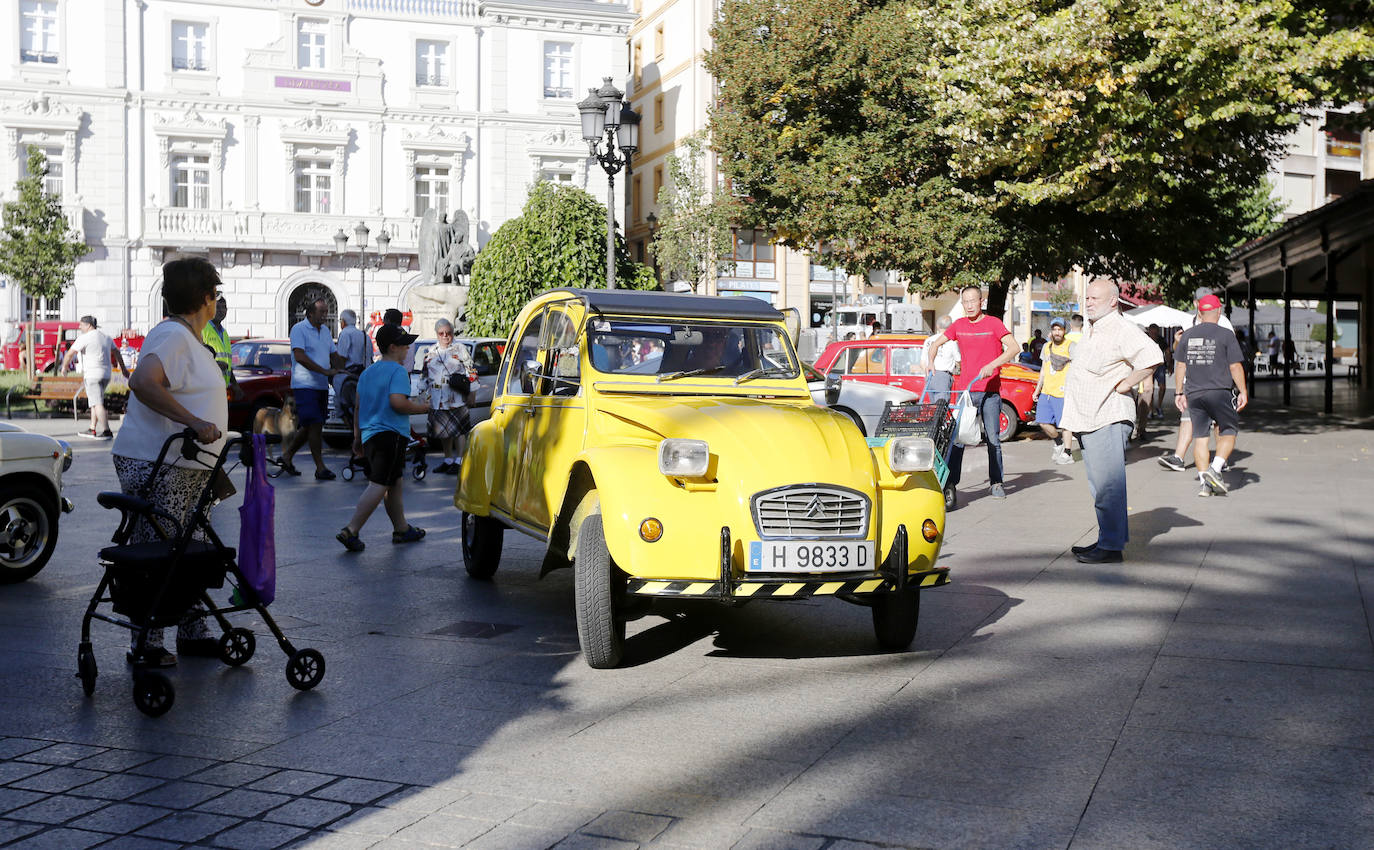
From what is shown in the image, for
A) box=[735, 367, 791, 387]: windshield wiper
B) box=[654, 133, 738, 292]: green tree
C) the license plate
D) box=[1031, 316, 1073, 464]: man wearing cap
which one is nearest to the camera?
the license plate

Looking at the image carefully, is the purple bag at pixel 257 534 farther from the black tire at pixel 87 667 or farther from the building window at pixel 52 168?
the building window at pixel 52 168

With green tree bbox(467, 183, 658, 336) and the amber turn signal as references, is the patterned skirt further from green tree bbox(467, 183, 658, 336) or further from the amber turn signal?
green tree bbox(467, 183, 658, 336)

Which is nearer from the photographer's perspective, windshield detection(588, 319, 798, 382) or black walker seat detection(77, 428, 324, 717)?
black walker seat detection(77, 428, 324, 717)

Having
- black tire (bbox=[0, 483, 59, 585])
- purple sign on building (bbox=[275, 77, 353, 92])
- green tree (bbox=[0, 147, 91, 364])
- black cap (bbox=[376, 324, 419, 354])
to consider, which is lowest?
black tire (bbox=[0, 483, 59, 585])

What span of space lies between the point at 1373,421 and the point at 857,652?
20.7 m

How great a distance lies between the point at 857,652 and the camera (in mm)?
6801

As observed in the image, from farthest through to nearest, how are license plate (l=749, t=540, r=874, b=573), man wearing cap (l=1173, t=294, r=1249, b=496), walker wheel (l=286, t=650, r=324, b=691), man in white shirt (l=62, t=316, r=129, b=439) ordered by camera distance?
man in white shirt (l=62, t=316, r=129, b=439), man wearing cap (l=1173, t=294, r=1249, b=496), license plate (l=749, t=540, r=874, b=573), walker wheel (l=286, t=650, r=324, b=691)

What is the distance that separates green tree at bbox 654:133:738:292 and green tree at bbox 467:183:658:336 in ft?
24.7

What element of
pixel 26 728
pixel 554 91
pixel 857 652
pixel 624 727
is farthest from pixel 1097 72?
pixel 554 91

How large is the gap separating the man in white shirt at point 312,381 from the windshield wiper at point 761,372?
8564 mm

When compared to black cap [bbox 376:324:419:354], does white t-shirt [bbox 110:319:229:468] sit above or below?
below

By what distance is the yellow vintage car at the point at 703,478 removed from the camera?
19.9 ft

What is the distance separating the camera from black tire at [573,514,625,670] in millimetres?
6219

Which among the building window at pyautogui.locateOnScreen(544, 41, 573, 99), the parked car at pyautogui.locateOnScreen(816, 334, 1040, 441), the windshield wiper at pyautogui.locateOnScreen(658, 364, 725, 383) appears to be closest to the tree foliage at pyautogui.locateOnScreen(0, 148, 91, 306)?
the building window at pyautogui.locateOnScreen(544, 41, 573, 99)
